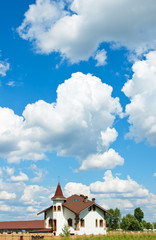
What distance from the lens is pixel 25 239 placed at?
54.7 metres

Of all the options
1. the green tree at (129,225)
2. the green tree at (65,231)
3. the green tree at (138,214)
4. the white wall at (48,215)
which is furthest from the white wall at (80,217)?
the green tree at (138,214)

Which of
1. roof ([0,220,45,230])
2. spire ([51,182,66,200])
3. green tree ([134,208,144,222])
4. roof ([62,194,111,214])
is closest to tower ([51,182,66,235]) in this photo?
spire ([51,182,66,200])

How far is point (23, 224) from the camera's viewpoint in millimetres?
64562

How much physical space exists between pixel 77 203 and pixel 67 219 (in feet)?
15.9

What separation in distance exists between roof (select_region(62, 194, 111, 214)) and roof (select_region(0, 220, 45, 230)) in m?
7.44

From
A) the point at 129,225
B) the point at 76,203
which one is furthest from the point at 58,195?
the point at 129,225

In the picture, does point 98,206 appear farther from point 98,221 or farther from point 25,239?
point 25,239

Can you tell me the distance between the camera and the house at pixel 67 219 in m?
60.3

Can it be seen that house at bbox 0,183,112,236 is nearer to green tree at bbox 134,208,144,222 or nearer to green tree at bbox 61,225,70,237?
green tree at bbox 61,225,70,237

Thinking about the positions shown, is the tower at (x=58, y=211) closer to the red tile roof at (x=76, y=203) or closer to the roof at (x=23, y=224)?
the red tile roof at (x=76, y=203)

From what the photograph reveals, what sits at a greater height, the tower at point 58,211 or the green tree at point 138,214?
the tower at point 58,211

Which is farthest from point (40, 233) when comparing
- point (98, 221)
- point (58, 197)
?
point (98, 221)

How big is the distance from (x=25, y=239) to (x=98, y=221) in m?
16.6

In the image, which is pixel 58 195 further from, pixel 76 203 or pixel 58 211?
pixel 76 203
